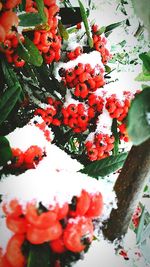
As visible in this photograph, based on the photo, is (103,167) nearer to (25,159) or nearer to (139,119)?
(25,159)

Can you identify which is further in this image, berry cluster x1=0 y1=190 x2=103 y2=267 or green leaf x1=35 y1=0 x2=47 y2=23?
green leaf x1=35 y1=0 x2=47 y2=23

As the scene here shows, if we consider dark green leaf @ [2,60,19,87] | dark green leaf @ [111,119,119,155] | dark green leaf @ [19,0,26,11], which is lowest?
dark green leaf @ [111,119,119,155]

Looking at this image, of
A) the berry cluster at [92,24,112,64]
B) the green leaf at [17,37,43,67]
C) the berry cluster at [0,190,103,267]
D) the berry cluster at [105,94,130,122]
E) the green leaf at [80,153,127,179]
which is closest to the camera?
the berry cluster at [0,190,103,267]

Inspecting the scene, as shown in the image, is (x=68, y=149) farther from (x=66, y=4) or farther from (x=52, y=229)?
(x=52, y=229)

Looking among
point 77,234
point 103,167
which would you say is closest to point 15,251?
point 77,234

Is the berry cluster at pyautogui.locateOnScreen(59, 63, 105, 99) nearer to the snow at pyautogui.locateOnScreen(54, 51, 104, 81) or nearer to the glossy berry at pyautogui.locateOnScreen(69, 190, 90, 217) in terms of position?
the snow at pyautogui.locateOnScreen(54, 51, 104, 81)

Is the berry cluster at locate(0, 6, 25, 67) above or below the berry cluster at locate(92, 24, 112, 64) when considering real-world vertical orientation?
above

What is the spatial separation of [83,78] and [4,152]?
0.92m

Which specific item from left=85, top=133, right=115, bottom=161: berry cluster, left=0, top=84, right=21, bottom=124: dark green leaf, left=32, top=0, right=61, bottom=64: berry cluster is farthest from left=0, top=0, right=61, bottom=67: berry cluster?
left=85, top=133, right=115, bottom=161: berry cluster

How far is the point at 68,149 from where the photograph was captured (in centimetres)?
235

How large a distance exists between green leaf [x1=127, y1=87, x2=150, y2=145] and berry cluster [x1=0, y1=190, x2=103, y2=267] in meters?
0.31

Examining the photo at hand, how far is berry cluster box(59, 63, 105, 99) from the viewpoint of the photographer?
6.60 feet

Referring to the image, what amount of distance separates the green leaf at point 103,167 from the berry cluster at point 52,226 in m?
0.38

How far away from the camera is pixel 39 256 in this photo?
895 mm
